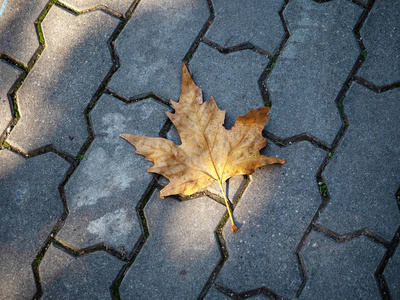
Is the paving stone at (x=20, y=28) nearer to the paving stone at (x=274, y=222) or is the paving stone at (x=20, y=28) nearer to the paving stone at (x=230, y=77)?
the paving stone at (x=230, y=77)

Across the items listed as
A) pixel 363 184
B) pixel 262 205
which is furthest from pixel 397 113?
pixel 262 205

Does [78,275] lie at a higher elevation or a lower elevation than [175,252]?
lower

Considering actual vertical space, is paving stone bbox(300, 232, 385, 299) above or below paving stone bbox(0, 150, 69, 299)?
above

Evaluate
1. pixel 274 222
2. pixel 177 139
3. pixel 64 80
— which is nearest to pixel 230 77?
pixel 177 139

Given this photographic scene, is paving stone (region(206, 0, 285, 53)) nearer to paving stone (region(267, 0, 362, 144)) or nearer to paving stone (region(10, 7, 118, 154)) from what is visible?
paving stone (region(267, 0, 362, 144))

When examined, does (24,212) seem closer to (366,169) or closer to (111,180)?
(111,180)

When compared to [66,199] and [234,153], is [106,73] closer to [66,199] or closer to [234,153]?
[66,199]

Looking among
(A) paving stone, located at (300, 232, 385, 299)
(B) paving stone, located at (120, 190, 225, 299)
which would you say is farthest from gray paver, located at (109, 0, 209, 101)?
(A) paving stone, located at (300, 232, 385, 299)
